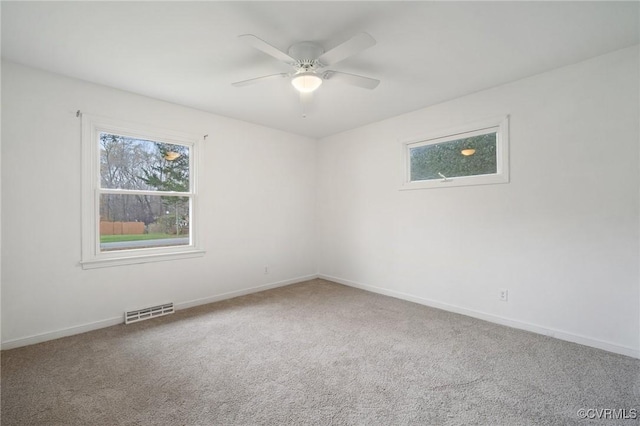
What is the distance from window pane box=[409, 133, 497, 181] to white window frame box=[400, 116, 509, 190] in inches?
1.9

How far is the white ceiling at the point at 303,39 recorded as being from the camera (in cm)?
188

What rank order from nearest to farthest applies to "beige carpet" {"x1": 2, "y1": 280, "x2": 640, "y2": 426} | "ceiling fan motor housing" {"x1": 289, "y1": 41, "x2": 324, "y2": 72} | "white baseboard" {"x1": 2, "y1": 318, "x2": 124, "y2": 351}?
"beige carpet" {"x1": 2, "y1": 280, "x2": 640, "y2": 426}
"ceiling fan motor housing" {"x1": 289, "y1": 41, "x2": 324, "y2": 72}
"white baseboard" {"x1": 2, "y1": 318, "x2": 124, "y2": 351}

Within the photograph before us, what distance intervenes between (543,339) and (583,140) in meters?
1.86

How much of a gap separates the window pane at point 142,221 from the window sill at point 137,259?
14 centimetres

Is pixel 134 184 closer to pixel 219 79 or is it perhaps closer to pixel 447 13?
pixel 219 79

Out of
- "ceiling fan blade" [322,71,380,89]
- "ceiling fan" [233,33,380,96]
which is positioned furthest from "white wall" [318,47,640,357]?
"ceiling fan" [233,33,380,96]

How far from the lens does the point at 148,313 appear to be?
320 centimetres

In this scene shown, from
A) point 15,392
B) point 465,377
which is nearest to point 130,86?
point 15,392

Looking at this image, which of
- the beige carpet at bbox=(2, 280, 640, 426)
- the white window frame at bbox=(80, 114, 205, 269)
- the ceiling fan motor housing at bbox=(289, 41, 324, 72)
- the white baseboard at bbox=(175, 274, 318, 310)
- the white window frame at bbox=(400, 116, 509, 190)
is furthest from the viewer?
the white baseboard at bbox=(175, 274, 318, 310)

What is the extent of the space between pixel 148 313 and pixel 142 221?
3.47 feet

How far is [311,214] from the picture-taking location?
16.7 feet

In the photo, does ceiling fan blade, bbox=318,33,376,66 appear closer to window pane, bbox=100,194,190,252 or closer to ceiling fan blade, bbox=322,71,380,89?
ceiling fan blade, bbox=322,71,380,89

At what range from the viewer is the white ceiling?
6.15ft

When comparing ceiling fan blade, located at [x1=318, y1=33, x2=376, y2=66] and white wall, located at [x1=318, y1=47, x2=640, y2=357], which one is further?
white wall, located at [x1=318, y1=47, x2=640, y2=357]
